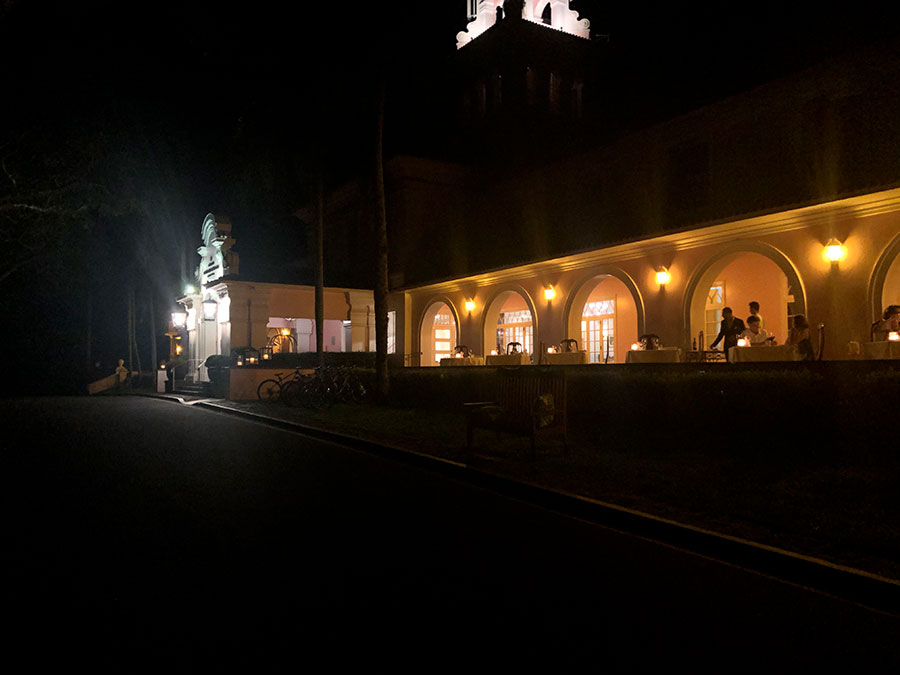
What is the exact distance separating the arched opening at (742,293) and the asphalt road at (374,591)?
1133 cm

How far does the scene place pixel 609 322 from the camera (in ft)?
79.5

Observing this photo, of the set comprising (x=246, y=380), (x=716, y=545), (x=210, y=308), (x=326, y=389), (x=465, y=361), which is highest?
(x=210, y=308)

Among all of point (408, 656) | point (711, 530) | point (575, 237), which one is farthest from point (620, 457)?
point (575, 237)

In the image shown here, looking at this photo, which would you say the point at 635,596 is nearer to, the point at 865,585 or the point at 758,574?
the point at 758,574

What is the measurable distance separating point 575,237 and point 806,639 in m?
17.4

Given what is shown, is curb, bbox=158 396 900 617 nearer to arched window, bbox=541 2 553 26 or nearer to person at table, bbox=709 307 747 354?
person at table, bbox=709 307 747 354

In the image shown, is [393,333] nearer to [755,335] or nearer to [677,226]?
[677,226]

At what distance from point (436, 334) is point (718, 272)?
1529 cm

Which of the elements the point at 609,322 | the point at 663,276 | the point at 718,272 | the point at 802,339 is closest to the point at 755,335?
the point at 802,339

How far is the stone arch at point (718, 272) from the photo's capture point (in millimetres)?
15188

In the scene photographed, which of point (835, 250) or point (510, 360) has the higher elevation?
point (835, 250)

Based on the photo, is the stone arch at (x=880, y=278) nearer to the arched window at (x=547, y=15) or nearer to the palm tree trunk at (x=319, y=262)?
the palm tree trunk at (x=319, y=262)

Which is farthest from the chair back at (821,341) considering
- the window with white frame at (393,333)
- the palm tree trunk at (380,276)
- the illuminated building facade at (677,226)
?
the window with white frame at (393,333)

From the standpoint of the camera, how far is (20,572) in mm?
5016
